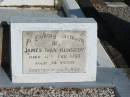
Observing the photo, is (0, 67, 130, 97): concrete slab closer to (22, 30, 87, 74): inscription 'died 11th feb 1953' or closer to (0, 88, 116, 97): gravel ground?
(0, 88, 116, 97): gravel ground

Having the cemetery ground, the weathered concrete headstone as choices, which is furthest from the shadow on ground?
the cemetery ground

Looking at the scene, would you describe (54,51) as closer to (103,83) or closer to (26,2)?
(103,83)

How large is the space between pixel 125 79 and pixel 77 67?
0.68 metres

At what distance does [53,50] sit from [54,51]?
0.02 meters

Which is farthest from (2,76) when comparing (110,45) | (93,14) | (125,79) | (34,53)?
(93,14)

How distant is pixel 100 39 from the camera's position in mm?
9484

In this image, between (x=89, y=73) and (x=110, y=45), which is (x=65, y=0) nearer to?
(x=110, y=45)

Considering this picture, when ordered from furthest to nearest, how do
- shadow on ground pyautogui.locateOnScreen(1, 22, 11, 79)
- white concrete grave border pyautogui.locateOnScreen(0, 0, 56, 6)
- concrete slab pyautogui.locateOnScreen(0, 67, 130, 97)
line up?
white concrete grave border pyautogui.locateOnScreen(0, 0, 56, 6)
shadow on ground pyautogui.locateOnScreen(1, 22, 11, 79)
concrete slab pyautogui.locateOnScreen(0, 67, 130, 97)

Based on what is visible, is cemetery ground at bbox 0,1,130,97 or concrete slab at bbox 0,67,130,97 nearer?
cemetery ground at bbox 0,1,130,97

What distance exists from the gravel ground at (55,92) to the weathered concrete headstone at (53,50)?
25 cm

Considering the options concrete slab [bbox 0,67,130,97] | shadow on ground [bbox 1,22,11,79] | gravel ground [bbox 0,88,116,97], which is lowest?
gravel ground [bbox 0,88,116,97]

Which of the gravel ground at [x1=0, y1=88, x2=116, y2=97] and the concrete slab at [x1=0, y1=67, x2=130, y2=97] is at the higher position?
the concrete slab at [x1=0, y1=67, x2=130, y2=97]

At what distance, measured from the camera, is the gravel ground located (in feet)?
22.2

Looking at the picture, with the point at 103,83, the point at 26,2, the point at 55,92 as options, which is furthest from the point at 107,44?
the point at 55,92
